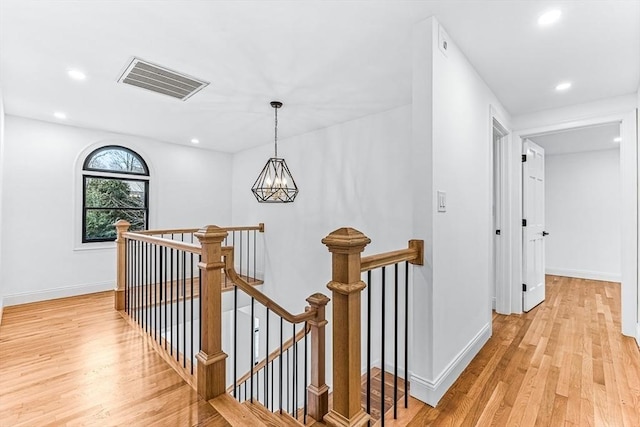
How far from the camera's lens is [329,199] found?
164 inches

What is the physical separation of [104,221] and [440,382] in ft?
15.8

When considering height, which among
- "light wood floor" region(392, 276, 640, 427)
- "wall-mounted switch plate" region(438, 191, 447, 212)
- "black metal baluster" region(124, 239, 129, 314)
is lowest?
"light wood floor" region(392, 276, 640, 427)

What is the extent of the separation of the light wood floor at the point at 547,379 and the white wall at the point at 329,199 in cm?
138

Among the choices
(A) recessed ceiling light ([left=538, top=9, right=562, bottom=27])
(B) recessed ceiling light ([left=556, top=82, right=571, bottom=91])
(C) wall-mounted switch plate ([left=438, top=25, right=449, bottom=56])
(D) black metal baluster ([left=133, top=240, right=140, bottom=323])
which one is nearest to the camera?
(A) recessed ceiling light ([left=538, top=9, right=562, bottom=27])

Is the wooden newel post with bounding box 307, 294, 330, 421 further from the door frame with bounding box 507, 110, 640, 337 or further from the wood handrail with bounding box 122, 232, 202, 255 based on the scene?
the door frame with bounding box 507, 110, 640, 337

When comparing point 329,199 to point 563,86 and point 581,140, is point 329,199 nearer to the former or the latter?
point 563,86

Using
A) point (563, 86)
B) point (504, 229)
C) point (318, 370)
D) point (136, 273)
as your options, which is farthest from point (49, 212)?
point (563, 86)

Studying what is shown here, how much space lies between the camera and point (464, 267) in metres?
2.30

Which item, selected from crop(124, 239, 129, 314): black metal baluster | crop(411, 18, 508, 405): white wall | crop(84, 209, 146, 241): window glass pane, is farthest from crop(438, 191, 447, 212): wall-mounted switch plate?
crop(84, 209, 146, 241): window glass pane

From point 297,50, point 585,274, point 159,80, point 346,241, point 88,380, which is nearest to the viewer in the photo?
point 346,241

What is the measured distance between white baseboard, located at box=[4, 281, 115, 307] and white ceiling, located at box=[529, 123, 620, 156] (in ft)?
21.0

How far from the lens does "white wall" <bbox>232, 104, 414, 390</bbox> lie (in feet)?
11.2

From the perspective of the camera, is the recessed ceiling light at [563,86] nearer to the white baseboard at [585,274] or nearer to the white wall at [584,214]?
the white wall at [584,214]

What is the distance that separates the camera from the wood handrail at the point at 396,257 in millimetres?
1448
